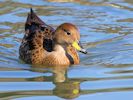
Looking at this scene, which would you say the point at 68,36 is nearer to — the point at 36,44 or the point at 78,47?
the point at 78,47

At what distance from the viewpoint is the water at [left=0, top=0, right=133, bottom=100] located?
32.3ft

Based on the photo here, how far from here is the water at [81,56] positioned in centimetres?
984

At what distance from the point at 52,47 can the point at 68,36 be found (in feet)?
1.96

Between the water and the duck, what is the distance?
263mm

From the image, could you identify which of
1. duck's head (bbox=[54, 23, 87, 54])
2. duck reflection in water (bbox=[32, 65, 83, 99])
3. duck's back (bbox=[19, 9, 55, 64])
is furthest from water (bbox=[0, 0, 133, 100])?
duck's head (bbox=[54, 23, 87, 54])

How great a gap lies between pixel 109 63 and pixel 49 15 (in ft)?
14.3

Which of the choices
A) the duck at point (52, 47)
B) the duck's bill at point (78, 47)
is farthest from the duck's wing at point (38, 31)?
the duck's bill at point (78, 47)

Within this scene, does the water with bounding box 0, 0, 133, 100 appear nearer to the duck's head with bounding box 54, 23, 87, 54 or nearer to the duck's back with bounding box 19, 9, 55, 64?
the duck's back with bounding box 19, 9, 55, 64

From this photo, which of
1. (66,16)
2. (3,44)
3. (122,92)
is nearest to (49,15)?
(66,16)

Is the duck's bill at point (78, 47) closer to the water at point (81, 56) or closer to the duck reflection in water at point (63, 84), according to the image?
A: the water at point (81, 56)

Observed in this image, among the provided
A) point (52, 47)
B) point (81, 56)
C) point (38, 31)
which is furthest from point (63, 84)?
point (81, 56)

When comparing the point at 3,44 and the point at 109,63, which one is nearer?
the point at 109,63

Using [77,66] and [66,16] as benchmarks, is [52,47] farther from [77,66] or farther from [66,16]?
[66,16]

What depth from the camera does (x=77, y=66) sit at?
12000mm
